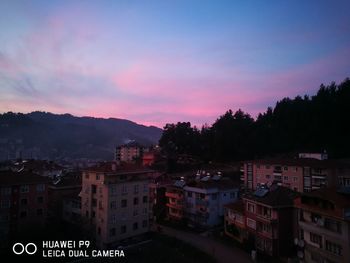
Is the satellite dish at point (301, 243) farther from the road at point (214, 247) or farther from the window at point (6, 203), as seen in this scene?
the window at point (6, 203)

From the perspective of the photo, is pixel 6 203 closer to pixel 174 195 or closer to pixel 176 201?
pixel 174 195

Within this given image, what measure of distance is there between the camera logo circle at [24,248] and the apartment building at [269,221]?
18934 mm

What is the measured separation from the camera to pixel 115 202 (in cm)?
3259

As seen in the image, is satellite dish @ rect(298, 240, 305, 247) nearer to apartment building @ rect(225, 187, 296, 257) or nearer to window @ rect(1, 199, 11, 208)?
apartment building @ rect(225, 187, 296, 257)

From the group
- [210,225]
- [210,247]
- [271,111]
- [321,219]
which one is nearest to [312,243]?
[321,219]

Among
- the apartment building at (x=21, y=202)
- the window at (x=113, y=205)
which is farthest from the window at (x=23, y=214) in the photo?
the window at (x=113, y=205)

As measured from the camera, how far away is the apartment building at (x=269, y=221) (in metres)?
27.2

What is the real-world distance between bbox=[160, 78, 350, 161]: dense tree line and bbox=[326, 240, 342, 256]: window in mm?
38420

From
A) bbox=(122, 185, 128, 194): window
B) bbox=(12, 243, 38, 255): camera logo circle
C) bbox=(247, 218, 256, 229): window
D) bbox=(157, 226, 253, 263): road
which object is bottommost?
bbox=(157, 226, 253, 263): road

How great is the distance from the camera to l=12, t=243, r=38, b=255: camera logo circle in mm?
27875

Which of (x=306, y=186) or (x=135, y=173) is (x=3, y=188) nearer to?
(x=135, y=173)

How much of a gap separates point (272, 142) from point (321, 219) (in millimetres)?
46082

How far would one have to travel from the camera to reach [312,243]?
22109 millimetres

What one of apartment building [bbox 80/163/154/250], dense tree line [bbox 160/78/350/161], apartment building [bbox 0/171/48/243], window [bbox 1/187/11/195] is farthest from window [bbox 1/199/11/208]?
dense tree line [bbox 160/78/350/161]
